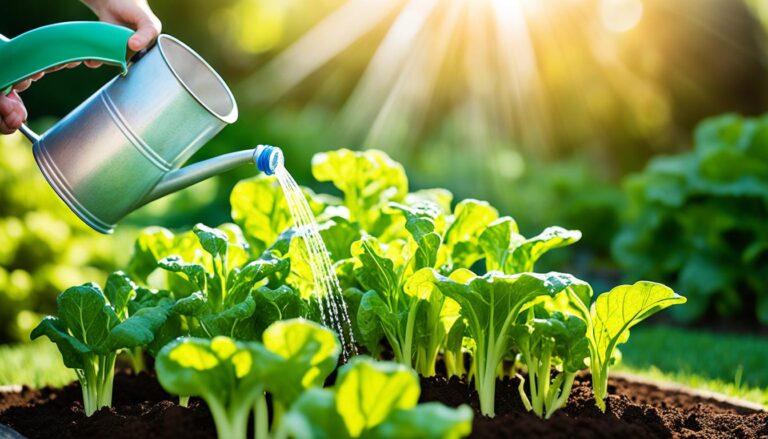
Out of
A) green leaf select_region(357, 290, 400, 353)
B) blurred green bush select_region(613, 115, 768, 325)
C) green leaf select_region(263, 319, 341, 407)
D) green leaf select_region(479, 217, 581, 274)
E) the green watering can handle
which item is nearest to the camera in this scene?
green leaf select_region(263, 319, 341, 407)

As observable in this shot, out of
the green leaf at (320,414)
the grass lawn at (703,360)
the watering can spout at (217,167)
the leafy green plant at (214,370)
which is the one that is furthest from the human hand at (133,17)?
the grass lawn at (703,360)

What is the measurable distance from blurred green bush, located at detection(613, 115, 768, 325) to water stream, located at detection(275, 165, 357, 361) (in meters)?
3.05

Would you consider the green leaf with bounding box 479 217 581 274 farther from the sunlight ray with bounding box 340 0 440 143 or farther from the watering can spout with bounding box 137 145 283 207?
the sunlight ray with bounding box 340 0 440 143

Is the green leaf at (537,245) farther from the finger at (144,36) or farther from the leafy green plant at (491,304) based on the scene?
the finger at (144,36)

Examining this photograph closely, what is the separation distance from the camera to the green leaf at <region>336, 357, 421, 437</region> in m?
1.27

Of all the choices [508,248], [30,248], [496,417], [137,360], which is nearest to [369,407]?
[496,417]

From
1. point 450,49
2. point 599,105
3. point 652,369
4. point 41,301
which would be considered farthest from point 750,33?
point 41,301

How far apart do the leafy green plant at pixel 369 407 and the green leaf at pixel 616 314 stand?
692 millimetres

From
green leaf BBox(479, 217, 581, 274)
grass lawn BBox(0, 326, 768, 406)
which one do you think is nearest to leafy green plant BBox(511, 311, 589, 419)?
green leaf BBox(479, 217, 581, 274)

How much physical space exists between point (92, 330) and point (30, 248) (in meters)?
2.33

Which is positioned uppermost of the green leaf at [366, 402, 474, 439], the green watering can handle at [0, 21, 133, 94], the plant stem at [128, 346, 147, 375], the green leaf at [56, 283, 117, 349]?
the green watering can handle at [0, 21, 133, 94]

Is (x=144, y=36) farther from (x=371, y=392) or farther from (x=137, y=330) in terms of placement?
(x=371, y=392)

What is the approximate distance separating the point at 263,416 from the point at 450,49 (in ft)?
30.4

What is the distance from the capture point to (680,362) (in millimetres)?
3363
